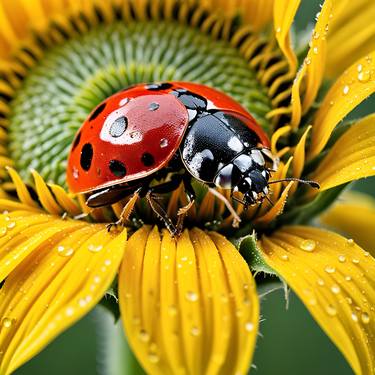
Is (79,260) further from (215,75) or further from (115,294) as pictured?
(215,75)

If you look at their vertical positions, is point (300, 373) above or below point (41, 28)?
below

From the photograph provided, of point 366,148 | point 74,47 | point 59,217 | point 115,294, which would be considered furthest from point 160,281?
point 74,47

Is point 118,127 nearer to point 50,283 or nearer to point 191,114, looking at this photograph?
point 191,114

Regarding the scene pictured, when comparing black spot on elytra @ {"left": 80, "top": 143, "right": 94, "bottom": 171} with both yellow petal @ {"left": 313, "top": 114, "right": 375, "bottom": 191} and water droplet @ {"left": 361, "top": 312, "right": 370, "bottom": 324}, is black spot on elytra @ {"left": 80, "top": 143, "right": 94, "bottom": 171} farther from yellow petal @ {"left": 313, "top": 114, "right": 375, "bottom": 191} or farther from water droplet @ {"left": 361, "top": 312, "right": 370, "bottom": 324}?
water droplet @ {"left": 361, "top": 312, "right": 370, "bottom": 324}

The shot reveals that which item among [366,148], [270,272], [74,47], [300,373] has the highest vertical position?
[74,47]

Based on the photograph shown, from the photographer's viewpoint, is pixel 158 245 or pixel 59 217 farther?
pixel 59 217

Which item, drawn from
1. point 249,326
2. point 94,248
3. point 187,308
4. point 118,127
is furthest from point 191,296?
point 118,127
